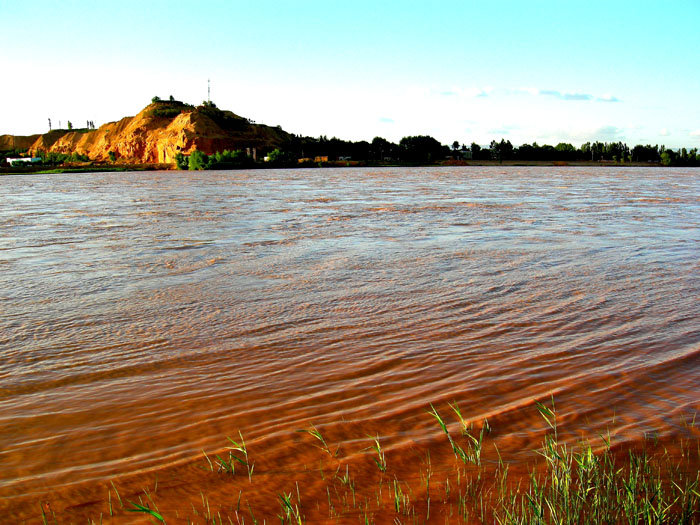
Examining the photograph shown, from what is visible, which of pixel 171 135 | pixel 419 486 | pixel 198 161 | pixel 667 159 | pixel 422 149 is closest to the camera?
pixel 419 486

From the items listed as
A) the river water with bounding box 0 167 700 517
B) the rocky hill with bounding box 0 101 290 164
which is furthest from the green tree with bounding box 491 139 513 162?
the river water with bounding box 0 167 700 517

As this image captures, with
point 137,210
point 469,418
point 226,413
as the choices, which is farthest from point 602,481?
point 137,210

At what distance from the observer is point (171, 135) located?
14175cm

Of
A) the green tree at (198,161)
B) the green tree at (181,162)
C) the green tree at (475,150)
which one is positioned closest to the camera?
the green tree at (198,161)

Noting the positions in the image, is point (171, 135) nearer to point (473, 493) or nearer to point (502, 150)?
point (502, 150)

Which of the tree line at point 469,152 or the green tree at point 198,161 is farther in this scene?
the tree line at point 469,152

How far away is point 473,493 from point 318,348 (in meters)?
2.71

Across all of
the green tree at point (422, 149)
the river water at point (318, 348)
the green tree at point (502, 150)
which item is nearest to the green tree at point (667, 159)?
the green tree at point (502, 150)

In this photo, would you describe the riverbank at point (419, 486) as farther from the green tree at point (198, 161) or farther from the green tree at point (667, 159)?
the green tree at point (667, 159)

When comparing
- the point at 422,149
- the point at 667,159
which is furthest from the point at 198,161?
the point at 667,159

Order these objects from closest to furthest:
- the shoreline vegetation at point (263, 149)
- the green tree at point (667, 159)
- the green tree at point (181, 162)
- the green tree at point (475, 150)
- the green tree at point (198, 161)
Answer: the green tree at point (198, 161) < the green tree at point (181, 162) < the shoreline vegetation at point (263, 149) < the green tree at point (667, 159) < the green tree at point (475, 150)

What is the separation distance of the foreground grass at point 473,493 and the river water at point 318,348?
0.25m

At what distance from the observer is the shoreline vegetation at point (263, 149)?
13462cm

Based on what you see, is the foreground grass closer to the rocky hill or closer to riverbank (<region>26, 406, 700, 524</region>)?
riverbank (<region>26, 406, 700, 524</region>)
